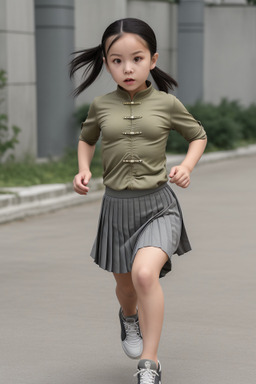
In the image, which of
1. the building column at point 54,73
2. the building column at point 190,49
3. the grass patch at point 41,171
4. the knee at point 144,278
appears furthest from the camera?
the building column at point 190,49

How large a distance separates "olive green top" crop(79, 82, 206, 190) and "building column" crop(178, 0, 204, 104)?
16448mm

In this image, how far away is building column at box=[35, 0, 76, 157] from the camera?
51.2 ft

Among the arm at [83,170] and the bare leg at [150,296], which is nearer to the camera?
the bare leg at [150,296]

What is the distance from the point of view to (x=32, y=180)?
41.1 feet

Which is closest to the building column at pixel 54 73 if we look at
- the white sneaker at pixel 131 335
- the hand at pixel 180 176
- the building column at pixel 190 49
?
the building column at pixel 190 49

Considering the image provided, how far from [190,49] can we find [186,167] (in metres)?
16.7

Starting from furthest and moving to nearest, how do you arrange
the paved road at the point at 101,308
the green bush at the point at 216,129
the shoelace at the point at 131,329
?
the green bush at the point at 216,129, the paved road at the point at 101,308, the shoelace at the point at 131,329

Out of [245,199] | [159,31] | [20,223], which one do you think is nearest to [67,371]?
[20,223]

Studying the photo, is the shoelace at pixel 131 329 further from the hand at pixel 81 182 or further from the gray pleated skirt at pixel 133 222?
the hand at pixel 81 182

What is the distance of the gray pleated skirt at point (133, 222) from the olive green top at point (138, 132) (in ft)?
0.22

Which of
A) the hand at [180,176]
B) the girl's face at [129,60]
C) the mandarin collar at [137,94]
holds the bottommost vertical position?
the hand at [180,176]

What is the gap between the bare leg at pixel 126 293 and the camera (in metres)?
4.88

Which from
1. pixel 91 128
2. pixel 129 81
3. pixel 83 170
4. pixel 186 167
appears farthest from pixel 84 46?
pixel 186 167

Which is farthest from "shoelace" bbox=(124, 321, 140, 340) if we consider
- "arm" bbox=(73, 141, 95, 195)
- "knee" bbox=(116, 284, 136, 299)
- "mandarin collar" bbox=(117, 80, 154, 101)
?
"mandarin collar" bbox=(117, 80, 154, 101)
